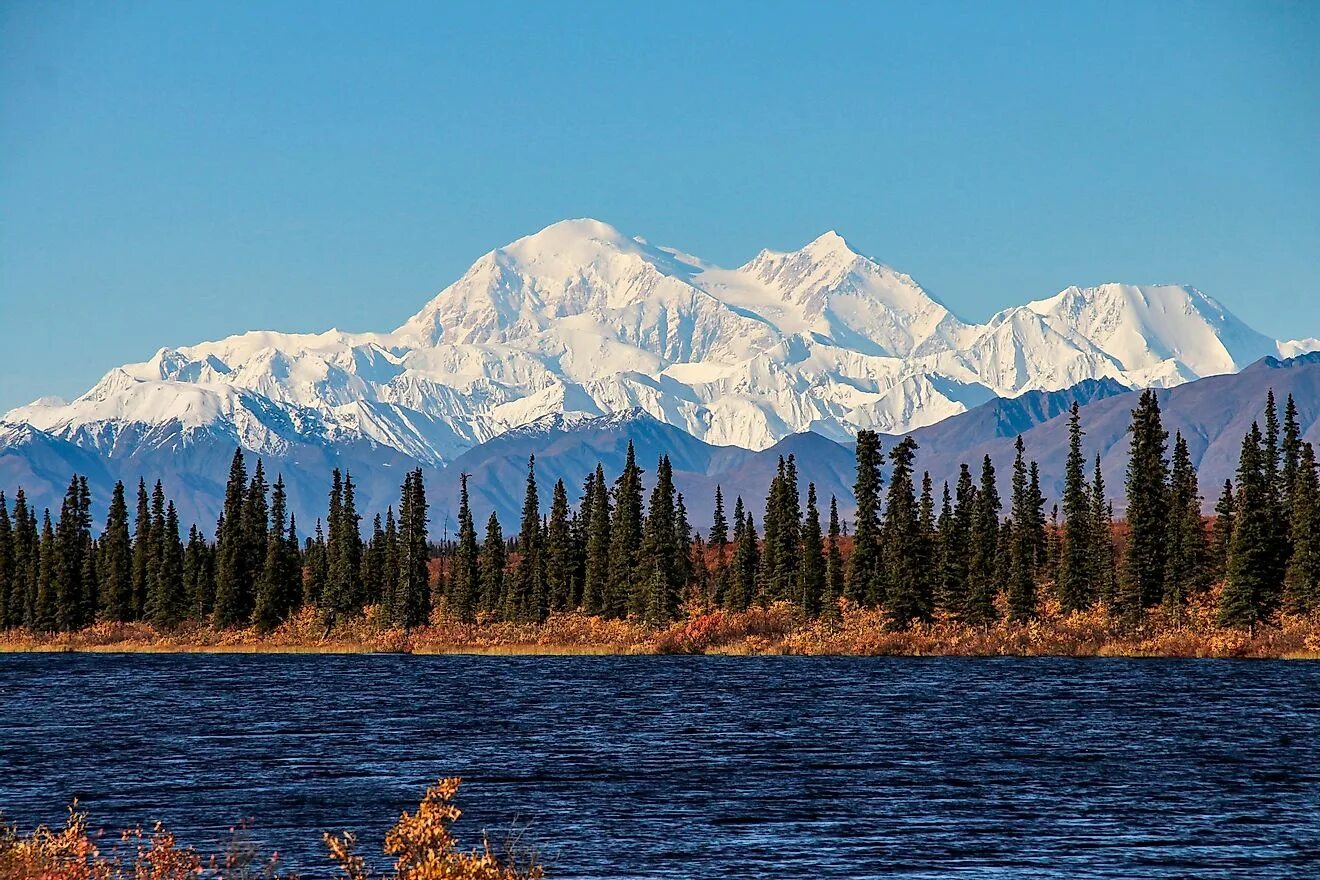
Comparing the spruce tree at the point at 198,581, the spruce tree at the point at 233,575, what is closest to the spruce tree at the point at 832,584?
the spruce tree at the point at 233,575

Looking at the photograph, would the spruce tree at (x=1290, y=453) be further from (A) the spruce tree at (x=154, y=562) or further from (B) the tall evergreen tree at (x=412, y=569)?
(A) the spruce tree at (x=154, y=562)

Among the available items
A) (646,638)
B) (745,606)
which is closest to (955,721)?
(646,638)

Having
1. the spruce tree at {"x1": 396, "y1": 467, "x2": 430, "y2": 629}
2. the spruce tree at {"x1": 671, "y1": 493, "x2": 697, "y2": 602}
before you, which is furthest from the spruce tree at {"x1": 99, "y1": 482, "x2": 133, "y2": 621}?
the spruce tree at {"x1": 671, "y1": 493, "x2": 697, "y2": 602}

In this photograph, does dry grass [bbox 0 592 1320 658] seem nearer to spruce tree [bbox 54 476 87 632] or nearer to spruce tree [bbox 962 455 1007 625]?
spruce tree [bbox 962 455 1007 625]

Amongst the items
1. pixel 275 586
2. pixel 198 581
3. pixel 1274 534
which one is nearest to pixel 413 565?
pixel 275 586

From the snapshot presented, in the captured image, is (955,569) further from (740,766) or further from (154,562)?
(154,562)

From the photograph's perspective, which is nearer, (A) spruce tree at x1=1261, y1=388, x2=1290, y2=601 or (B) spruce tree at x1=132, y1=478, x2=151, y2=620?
(A) spruce tree at x1=1261, y1=388, x2=1290, y2=601

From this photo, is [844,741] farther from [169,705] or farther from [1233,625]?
[1233,625]

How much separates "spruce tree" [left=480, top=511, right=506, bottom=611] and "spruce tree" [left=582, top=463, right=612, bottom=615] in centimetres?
1102

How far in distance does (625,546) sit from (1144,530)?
45696 mm

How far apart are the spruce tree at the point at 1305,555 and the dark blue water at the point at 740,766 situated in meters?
21.2

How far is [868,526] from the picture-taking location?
445 feet

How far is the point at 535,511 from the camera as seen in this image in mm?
170500

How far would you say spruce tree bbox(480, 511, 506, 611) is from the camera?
17088cm
